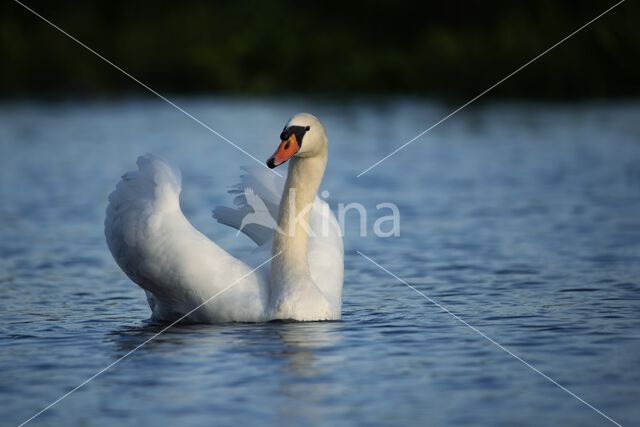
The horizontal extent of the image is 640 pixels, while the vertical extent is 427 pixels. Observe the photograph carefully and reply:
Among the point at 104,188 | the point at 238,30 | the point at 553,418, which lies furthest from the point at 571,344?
the point at 238,30

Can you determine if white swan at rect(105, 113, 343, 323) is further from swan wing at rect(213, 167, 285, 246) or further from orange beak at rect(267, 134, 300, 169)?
swan wing at rect(213, 167, 285, 246)

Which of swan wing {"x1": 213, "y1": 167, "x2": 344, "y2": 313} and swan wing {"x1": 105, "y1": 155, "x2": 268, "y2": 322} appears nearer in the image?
swan wing {"x1": 105, "y1": 155, "x2": 268, "y2": 322}

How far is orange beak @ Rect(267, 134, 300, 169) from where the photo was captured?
367 inches

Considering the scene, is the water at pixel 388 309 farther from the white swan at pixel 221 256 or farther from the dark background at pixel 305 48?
the dark background at pixel 305 48

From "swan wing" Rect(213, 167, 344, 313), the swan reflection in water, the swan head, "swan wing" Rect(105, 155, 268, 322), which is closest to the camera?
the swan reflection in water

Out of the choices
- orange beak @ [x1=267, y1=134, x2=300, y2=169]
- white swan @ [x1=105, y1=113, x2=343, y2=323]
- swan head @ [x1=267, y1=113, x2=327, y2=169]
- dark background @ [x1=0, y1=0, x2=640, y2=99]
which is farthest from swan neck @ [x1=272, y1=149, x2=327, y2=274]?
dark background @ [x1=0, y1=0, x2=640, y2=99]

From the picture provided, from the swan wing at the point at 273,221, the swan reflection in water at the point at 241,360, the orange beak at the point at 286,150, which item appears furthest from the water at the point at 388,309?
the orange beak at the point at 286,150

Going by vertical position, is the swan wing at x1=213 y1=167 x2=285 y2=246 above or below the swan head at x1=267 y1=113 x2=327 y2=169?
below

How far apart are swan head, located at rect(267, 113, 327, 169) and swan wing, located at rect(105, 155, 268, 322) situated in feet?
2.78

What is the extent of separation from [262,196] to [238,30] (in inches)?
1210

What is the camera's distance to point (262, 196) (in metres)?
10.7

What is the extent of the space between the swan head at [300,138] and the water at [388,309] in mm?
1284

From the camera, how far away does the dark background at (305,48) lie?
32500 mm
